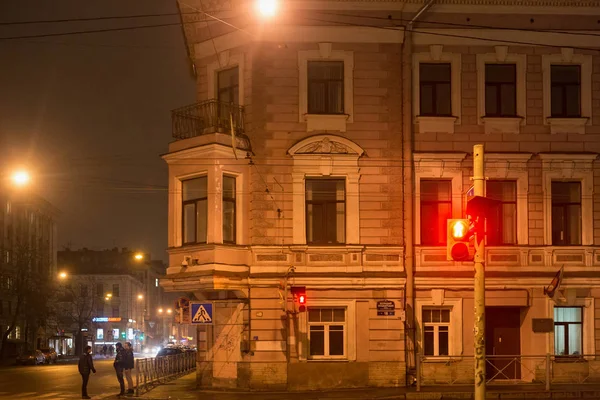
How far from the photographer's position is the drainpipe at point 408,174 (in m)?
27.4

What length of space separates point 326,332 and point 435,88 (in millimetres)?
8838

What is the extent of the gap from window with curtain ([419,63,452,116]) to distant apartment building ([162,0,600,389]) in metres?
0.07

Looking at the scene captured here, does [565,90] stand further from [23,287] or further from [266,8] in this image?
[23,287]

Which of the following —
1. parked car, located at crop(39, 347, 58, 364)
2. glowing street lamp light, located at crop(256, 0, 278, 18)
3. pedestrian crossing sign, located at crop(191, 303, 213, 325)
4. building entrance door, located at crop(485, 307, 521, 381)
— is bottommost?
parked car, located at crop(39, 347, 58, 364)

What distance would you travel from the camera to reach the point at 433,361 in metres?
27.3

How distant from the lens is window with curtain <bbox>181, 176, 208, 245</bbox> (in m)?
27.4

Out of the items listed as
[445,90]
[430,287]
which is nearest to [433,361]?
[430,287]

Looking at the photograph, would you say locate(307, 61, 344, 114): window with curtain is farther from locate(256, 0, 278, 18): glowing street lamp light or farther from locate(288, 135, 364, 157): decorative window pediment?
locate(256, 0, 278, 18): glowing street lamp light

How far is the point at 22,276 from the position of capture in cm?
7781

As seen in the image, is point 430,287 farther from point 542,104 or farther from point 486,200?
point 486,200

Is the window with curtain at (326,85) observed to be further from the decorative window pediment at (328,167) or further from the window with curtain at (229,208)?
the window with curtain at (229,208)

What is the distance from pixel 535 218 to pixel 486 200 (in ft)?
45.7

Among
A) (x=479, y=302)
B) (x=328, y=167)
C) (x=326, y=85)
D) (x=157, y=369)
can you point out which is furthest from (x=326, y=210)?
(x=479, y=302)

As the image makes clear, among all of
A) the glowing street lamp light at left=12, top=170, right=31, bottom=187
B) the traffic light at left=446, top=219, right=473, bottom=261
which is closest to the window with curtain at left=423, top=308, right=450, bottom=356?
the glowing street lamp light at left=12, top=170, right=31, bottom=187
